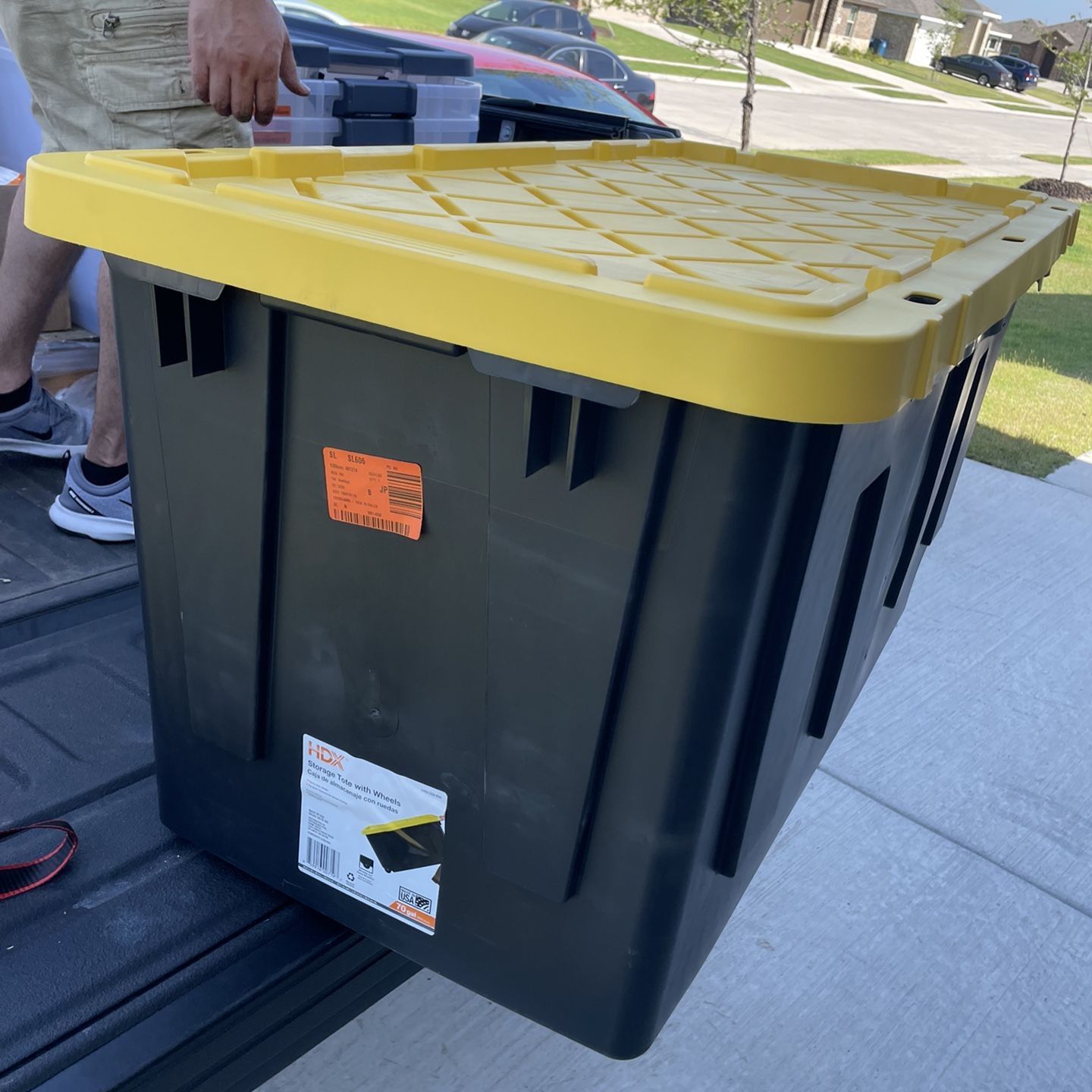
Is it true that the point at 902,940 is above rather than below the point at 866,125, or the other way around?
above

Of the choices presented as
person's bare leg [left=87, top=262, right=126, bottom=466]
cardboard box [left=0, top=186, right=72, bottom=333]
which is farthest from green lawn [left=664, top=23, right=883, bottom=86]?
person's bare leg [left=87, top=262, right=126, bottom=466]

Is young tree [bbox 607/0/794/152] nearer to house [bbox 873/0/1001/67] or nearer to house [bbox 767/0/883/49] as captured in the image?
house [bbox 767/0/883/49]

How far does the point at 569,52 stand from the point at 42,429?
12763mm

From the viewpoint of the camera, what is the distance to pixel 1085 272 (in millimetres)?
10242

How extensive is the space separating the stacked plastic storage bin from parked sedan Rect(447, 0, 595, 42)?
516 inches

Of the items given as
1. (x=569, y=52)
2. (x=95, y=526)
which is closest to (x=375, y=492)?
(x=95, y=526)

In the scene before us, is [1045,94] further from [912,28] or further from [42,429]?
[42,429]

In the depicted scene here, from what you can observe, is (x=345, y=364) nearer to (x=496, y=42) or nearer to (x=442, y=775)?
(x=442, y=775)

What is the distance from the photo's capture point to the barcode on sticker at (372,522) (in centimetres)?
116

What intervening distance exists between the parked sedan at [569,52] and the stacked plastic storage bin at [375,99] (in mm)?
10837

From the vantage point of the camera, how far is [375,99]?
2873 millimetres

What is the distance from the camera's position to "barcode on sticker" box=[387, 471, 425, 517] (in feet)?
3.71

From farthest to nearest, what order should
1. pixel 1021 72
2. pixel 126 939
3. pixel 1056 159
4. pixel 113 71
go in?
pixel 1021 72, pixel 1056 159, pixel 113 71, pixel 126 939

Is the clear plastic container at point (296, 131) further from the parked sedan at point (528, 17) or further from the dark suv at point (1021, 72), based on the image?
the dark suv at point (1021, 72)
